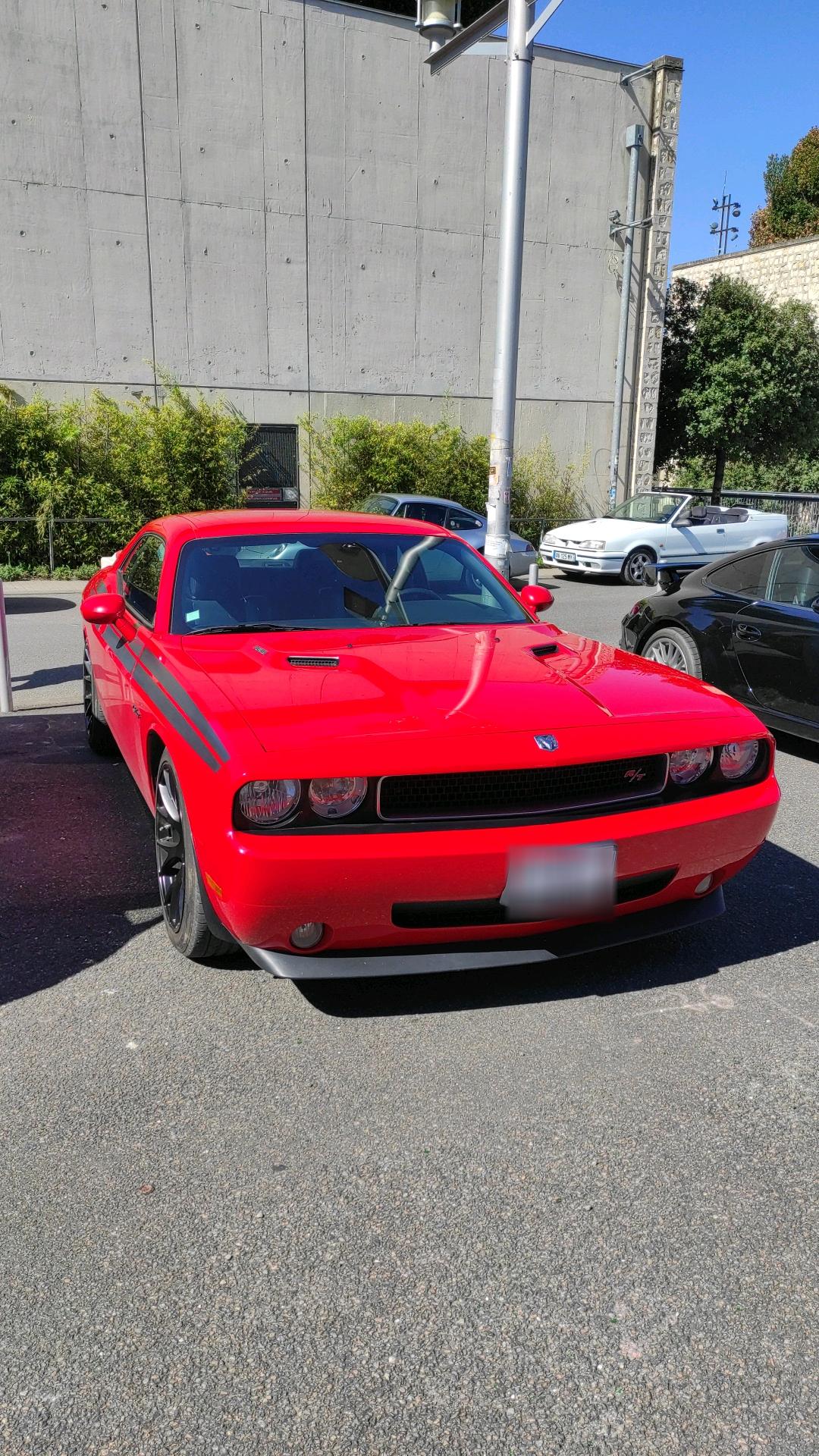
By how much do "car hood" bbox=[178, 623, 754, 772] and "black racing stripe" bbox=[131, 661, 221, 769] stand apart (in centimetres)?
15

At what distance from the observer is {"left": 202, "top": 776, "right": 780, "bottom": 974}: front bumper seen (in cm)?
282

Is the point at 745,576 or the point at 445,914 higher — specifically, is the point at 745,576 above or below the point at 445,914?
above

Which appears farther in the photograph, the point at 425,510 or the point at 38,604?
the point at 425,510

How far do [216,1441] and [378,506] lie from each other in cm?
1450

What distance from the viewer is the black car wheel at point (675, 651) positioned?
6867 mm

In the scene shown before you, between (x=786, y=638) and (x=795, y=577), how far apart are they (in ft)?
1.50

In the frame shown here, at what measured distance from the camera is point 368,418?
1941 centimetres

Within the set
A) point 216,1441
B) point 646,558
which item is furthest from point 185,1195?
point 646,558

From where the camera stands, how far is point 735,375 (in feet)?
78.7

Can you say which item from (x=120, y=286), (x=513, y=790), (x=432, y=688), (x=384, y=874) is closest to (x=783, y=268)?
(x=120, y=286)

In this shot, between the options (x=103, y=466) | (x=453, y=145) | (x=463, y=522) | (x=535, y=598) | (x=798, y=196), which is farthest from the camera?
(x=798, y=196)

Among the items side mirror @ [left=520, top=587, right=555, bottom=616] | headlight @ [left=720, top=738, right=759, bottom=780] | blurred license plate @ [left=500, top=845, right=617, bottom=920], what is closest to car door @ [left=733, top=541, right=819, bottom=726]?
side mirror @ [left=520, top=587, right=555, bottom=616]

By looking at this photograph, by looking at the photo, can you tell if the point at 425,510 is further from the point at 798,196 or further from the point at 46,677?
the point at 798,196

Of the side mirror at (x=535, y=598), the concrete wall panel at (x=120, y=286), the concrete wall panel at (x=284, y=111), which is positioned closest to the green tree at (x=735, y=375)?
the concrete wall panel at (x=284, y=111)
